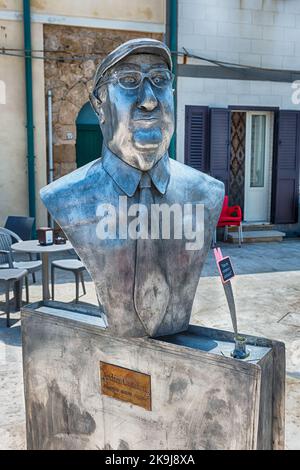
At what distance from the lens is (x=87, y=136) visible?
7.55 m

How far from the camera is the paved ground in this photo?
2.73 m

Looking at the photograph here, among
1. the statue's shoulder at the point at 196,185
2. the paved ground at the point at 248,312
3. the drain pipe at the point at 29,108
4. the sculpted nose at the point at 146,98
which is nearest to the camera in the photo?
the sculpted nose at the point at 146,98

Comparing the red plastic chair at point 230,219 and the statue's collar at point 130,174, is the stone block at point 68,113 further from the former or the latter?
the statue's collar at point 130,174

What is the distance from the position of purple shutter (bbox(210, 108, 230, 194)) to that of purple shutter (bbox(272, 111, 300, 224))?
91 centimetres

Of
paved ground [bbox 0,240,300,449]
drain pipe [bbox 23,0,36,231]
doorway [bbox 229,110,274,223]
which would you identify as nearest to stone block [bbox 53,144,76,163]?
drain pipe [bbox 23,0,36,231]

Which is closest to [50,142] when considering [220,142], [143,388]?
[220,142]

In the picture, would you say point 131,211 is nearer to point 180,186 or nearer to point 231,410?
point 180,186

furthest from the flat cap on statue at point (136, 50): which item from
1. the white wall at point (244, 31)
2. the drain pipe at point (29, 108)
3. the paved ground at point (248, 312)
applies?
the white wall at point (244, 31)

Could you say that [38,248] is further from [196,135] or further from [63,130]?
[196,135]

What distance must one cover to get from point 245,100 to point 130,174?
6.59 metres

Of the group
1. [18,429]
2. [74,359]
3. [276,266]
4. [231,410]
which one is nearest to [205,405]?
[231,410]

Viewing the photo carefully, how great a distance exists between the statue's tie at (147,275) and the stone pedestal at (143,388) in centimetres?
12

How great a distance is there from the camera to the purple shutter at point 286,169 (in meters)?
8.24

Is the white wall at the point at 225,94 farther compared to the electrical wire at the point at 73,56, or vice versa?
the white wall at the point at 225,94
